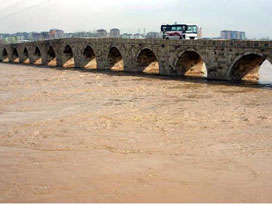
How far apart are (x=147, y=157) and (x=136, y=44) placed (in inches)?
1007

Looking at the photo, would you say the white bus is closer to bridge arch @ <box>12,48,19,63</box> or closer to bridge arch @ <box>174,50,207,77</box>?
bridge arch @ <box>174,50,207,77</box>

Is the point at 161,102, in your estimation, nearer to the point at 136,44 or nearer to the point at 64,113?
the point at 64,113

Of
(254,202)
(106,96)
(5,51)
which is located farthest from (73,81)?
(5,51)

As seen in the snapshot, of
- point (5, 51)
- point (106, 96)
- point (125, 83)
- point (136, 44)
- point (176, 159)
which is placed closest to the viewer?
point (176, 159)

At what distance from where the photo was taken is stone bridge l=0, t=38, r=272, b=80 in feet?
89.5

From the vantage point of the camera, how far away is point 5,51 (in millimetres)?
71438

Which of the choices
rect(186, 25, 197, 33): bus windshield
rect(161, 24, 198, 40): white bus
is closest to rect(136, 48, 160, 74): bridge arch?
rect(161, 24, 198, 40): white bus

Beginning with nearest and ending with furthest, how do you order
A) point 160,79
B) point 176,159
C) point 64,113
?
point 176,159
point 64,113
point 160,79

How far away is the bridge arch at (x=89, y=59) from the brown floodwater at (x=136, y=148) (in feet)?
75.9

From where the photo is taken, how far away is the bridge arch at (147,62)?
119 ft

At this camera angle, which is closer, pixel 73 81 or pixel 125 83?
pixel 125 83

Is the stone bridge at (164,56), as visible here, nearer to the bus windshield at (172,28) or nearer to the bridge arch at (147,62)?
the bridge arch at (147,62)

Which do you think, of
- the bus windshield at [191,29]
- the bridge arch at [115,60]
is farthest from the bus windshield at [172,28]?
the bridge arch at [115,60]

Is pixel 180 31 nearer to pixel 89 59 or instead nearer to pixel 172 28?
pixel 172 28
